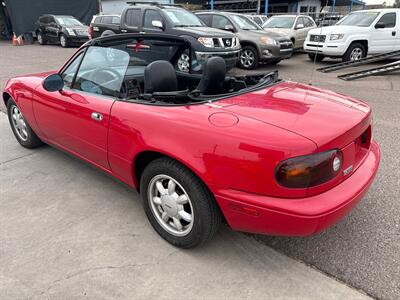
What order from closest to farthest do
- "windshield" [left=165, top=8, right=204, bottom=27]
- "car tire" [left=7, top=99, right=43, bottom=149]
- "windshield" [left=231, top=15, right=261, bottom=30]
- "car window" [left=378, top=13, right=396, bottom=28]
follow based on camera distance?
"car tire" [left=7, top=99, right=43, bottom=149]
"windshield" [left=165, top=8, right=204, bottom=27]
"windshield" [left=231, top=15, right=261, bottom=30]
"car window" [left=378, top=13, right=396, bottom=28]

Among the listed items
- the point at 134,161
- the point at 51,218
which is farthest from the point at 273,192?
the point at 51,218

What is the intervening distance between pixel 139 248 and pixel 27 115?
7.60 feet

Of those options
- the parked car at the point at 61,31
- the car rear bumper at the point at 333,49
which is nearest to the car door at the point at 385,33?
the car rear bumper at the point at 333,49

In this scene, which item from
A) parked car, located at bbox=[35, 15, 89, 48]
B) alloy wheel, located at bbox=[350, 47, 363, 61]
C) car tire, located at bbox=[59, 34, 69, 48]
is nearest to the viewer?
alloy wheel, located at bbox=[350, 47, 363, 61]

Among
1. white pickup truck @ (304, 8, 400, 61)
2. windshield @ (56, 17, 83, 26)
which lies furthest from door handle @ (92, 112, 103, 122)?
windshield @ (56, 17, 83, 26)

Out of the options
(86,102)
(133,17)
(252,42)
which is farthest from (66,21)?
(86,102)

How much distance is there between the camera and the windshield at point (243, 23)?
35.8 ft

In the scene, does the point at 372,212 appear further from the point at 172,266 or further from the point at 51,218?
the point at 51,218

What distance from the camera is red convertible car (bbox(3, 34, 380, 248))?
200 centimetres

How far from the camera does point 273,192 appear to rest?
6.58 feet

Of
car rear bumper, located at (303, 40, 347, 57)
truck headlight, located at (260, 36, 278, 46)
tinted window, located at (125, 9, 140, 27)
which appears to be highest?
tinted window, located at (125, 9, 140, 27)

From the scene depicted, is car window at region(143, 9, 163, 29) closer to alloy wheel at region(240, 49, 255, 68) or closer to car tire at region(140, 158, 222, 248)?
alloy wheel at region(240, 49, 255, 68)

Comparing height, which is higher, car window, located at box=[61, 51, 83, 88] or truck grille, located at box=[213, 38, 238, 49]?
car window, located at box=[61, 51, 83, 88]

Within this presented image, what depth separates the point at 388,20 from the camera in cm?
1126
